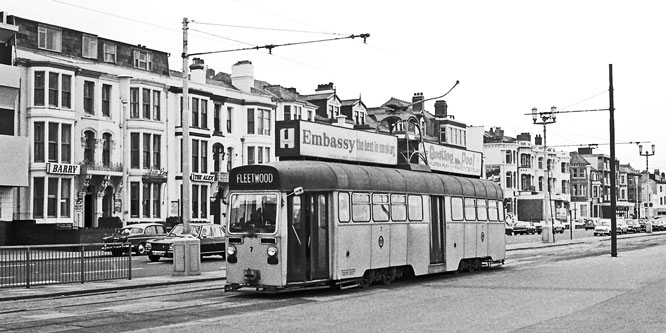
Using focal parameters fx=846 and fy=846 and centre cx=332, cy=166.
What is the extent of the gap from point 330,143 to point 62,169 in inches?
1170

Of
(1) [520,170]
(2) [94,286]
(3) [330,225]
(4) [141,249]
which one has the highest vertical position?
(1) [520,170]

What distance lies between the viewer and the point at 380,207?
2077 centimetres

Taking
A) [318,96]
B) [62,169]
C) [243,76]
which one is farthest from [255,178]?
[318,96]

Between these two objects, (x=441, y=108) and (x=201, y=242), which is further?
(x=441, y=108)

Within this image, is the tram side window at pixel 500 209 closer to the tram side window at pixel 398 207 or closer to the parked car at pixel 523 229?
the tram side window at pixel 398 207

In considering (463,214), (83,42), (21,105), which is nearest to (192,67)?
(83,42)

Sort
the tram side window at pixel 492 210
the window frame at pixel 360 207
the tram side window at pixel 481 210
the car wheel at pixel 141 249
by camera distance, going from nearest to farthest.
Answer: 1. the window frame at pixel 360 207
2. the tram side window at pixel 481 210
3. the tram side window at pixel 492 210
4. the car wheel at pixel 141 249

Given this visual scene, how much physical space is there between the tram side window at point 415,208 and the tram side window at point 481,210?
417cm

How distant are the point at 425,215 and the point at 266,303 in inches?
292

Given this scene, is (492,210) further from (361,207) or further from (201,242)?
(201,242)

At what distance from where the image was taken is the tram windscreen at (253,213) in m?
17.9

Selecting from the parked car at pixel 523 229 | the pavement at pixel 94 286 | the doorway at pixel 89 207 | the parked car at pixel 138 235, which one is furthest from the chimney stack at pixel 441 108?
the pavement at pixel 94 286

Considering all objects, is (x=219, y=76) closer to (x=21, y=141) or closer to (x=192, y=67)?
(x=192, y=67)

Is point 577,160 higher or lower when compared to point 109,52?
lower
